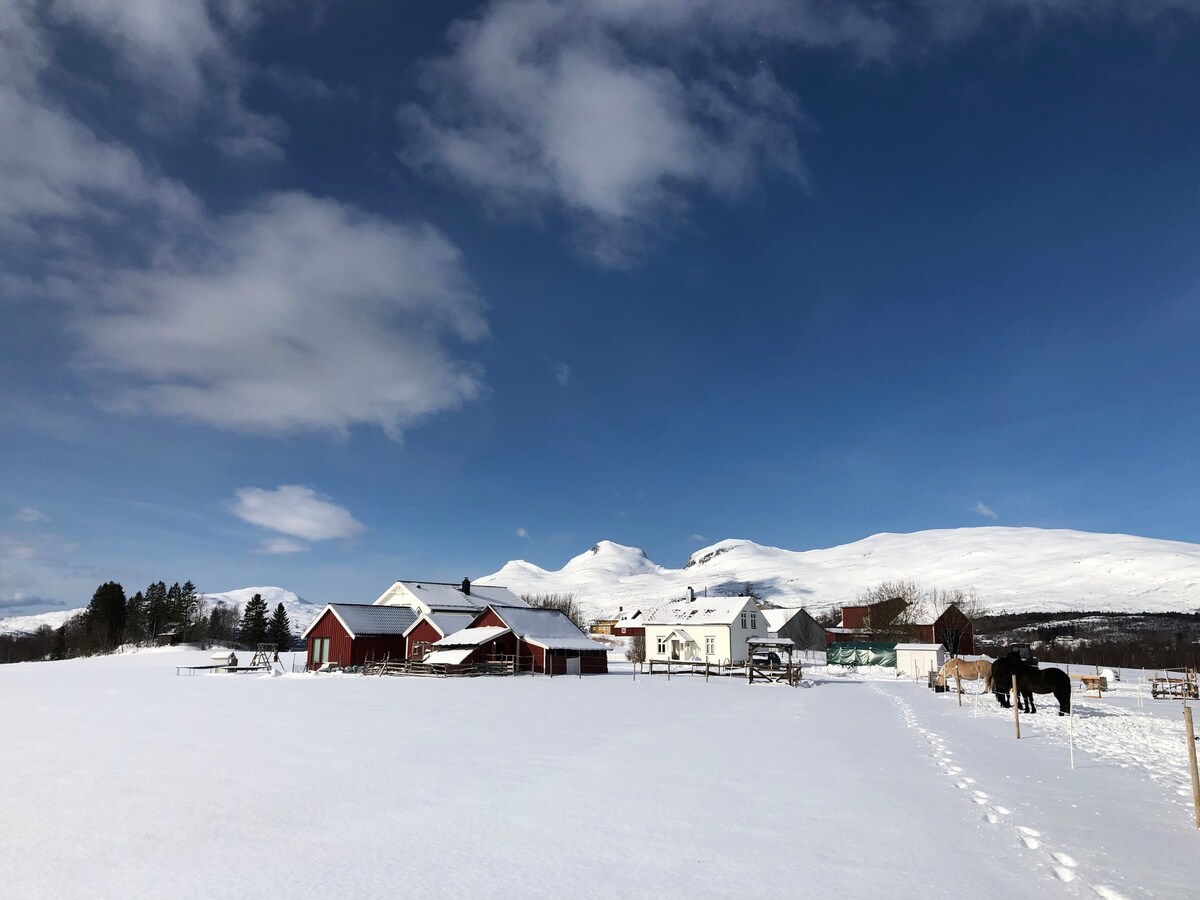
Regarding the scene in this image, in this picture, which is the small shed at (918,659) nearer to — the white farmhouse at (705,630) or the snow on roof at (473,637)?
the white farmhouse at (705,630)

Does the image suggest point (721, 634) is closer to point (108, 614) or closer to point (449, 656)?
point (449, 656)

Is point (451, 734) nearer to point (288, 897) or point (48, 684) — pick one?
point (288, 897)

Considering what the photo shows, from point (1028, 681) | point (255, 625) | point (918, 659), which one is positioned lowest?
point (918, 659)

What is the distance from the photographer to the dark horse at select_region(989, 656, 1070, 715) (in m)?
24.9

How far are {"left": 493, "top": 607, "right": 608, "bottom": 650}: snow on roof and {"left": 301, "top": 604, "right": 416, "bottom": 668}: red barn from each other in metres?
9.86

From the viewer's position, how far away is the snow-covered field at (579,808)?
299 inches

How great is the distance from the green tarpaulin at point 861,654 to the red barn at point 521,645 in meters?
31.1

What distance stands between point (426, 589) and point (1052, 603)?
161394 millimetres

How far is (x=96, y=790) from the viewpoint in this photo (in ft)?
37.3

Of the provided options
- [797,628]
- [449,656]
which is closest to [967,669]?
[449,656]

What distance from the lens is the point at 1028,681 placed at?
2570 cm

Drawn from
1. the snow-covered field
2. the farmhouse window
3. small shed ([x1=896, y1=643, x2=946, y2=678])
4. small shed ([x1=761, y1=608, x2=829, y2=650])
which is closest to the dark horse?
the snow-covered field

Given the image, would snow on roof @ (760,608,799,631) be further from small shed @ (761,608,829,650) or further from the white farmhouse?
the white farmhouse

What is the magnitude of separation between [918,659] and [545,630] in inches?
1295
